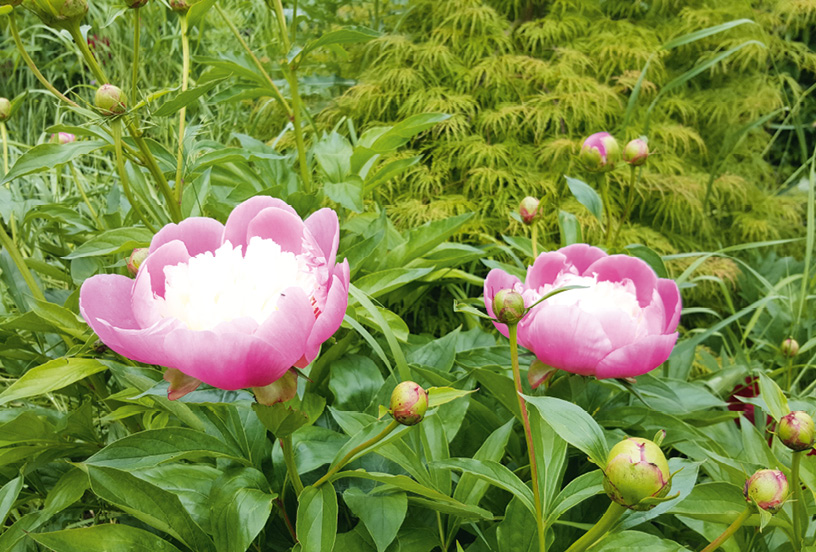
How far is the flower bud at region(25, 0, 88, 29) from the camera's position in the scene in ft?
1.88

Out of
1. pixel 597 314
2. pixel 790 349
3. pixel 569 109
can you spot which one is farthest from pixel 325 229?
pixel 569 109

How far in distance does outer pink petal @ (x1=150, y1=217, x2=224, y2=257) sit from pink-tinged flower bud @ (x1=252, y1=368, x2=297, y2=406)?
153mm

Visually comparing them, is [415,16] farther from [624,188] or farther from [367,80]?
[624,188]

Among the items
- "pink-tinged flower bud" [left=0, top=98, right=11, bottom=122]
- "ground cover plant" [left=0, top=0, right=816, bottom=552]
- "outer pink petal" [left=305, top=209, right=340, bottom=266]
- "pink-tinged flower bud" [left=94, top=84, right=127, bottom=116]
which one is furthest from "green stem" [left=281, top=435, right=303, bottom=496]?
"pink-tinged flower bud" [left=0, top=98, right=11, bottom=122]

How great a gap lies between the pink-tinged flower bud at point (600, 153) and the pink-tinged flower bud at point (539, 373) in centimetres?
32

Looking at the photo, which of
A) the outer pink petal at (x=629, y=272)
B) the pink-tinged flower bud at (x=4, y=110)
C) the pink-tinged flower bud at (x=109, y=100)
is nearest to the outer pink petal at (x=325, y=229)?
the pink-tinged flower bud at (x=109, y=100)

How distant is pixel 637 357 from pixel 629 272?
0.54ft

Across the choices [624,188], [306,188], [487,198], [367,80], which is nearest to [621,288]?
[306,188]

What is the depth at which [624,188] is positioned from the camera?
143 cm

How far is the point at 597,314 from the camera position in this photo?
0.60 meters

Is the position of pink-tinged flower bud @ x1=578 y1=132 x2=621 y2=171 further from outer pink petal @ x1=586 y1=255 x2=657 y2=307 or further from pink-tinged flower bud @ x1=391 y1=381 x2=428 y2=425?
pink-tinged flower bud @ x1=391 y1=381 x2=428 y2=425

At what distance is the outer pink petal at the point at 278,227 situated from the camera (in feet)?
1.77

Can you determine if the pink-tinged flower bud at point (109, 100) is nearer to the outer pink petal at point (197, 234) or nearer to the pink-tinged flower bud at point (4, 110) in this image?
the outer pink petal at point (197, 234)

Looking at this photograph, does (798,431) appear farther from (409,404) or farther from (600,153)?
(600,153)
